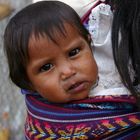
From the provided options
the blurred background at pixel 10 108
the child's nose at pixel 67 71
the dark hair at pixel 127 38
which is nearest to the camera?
the dark hair at pixel 127 38

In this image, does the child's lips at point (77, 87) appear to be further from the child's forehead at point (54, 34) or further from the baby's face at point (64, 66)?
the child's forehead at point (54, 34)

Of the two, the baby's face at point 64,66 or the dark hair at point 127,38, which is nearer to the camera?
the dark hair at point 127,38

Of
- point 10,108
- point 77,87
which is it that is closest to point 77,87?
point 77,87

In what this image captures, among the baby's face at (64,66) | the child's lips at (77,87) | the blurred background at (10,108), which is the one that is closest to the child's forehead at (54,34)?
the baby's face at (64,66)

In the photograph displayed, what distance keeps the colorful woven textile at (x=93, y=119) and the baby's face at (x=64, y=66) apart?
34 millimetres

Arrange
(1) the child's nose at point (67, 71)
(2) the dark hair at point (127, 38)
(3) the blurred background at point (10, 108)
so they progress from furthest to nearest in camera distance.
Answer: (3) the blurred background at point (10, 108) → (1) the child's nose at point (67, 71) → (2) the dark hair at point (127, 38)

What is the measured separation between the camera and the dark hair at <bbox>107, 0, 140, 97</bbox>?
1.04 meters

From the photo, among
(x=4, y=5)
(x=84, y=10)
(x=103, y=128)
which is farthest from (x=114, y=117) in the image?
(x=4, y=5)

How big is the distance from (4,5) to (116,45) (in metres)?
1.40

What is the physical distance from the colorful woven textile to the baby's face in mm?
34

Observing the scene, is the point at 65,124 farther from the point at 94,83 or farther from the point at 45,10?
the point at 45,10

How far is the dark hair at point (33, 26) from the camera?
1.19 meters

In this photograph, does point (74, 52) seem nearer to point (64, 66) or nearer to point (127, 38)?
point (64, 66)

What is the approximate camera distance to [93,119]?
47.3 inches
